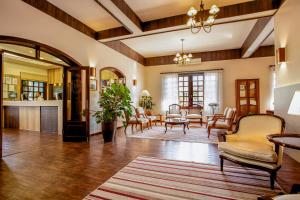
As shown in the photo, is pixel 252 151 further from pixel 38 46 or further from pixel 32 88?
pixel 32 88

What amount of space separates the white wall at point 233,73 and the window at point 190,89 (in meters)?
0.41

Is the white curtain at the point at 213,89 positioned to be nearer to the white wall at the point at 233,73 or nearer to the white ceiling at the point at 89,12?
the white wall at the point at 233,73

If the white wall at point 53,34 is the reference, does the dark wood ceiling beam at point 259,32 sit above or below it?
above

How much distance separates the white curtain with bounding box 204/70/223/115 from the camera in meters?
7.71

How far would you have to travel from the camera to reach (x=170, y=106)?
844cm

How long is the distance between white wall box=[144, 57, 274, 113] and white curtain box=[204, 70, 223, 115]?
284mm

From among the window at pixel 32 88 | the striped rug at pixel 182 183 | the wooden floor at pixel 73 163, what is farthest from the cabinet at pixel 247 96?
the window at pixel 32 88

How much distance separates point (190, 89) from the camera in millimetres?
8328

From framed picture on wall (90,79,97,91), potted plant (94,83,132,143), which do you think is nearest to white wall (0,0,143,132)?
framed picture on wall (90,79,97,91)

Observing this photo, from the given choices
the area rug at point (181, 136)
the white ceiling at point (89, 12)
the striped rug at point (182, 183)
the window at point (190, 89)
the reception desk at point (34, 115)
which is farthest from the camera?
the window at point (190, 89)

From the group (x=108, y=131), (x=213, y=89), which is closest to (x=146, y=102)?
(x=213, y=89)

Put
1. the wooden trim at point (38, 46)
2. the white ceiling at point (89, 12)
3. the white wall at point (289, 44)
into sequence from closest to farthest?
the white wall at point (289, 44) → the wooden trim at point (38, 46) → the white ceiling at point (89, 12)

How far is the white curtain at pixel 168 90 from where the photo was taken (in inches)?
335

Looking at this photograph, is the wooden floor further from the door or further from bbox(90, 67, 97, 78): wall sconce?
bbox(90, 67, 97, 78): wall sconce
